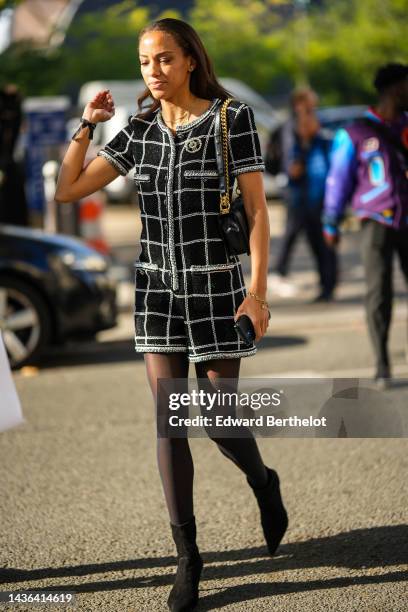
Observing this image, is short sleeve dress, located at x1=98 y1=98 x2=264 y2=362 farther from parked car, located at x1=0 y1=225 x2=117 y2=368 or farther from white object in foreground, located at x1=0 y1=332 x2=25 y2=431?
parked car, located at x1=0 y1=225 x2=117 y2=368

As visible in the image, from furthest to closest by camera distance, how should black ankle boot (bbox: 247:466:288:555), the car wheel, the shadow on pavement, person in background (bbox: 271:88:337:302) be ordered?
person in background (bbox: 271:88:337:302)
the car wheel
black ankle boot (bbox: 247:466:288:555)
the shadow on pavement

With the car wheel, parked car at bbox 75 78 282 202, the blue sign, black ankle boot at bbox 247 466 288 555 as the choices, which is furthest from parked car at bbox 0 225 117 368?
parked car at bbox 75 78 282 202

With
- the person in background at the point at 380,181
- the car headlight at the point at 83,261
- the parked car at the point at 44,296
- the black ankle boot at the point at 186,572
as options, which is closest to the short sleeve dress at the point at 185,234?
the black ankle boot at the point at 186,572

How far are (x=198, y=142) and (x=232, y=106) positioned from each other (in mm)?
160

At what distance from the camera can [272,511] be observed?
13.1 ft

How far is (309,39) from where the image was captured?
4506 centimetres

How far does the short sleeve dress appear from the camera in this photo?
11.7ft

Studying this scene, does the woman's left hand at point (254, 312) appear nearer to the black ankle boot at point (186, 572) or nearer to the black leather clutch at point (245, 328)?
the black leather clutch at point (245, 328)

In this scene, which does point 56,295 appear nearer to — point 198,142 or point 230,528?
point 230,528

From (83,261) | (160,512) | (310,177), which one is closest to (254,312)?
(160,512)

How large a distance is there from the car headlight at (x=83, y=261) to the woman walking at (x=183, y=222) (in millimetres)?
4328

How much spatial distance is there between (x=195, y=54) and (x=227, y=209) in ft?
1.65

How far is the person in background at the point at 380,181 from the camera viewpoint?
636 cm

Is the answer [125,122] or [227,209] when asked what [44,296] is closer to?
[227,209]
